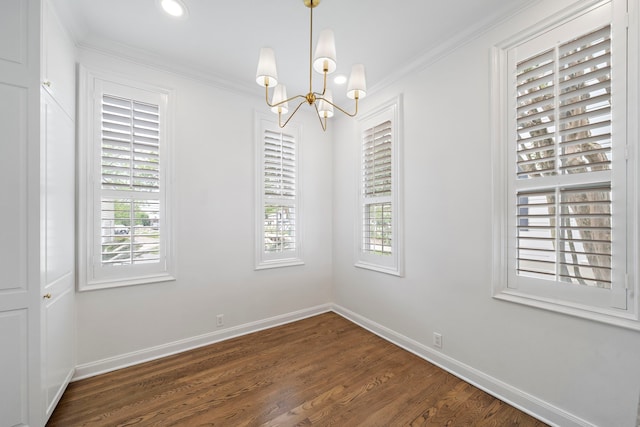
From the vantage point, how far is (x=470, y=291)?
2.17m

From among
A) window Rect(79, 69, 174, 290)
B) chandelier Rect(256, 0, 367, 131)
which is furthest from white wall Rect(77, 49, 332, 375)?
chandelier Rect(256, 0, 367, 131)

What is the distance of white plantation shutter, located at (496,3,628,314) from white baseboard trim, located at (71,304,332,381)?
Result: 236cm

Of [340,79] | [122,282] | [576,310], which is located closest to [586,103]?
[576,310]

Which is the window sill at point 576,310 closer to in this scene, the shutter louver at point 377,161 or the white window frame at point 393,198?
the white window frame at point 393,198

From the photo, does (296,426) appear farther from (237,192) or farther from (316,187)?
(316,187)

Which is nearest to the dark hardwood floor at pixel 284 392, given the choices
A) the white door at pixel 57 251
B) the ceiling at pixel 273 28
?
the white door at pixel 57 251

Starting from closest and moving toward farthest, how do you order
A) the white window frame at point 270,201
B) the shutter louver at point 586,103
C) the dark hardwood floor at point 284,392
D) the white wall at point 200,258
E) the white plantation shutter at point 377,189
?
the shutter louver at point 586,103 < the dark hardwood floor at point 284,392 < the white wall at point 200,258 < the white plantation shutter at point 377,189 < the white window frame at point 270,201

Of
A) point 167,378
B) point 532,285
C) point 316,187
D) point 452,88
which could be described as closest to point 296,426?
point 167,378

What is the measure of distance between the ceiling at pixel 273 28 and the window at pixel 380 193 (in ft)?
1.90

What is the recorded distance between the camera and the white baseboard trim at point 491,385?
1691 mm

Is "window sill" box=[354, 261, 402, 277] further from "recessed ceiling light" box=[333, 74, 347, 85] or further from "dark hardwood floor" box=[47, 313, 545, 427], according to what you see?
"recessed ceiling light" box=[333, 74, 347, 85]

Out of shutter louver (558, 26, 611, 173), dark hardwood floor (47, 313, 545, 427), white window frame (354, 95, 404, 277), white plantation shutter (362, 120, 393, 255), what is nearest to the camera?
shutter louver (558, 26, 611, 173)

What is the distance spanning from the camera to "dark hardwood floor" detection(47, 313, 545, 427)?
1771 mm

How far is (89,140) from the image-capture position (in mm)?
2219
